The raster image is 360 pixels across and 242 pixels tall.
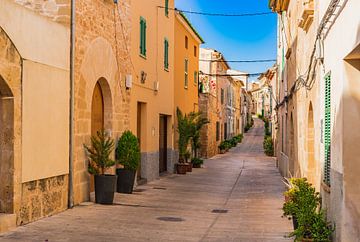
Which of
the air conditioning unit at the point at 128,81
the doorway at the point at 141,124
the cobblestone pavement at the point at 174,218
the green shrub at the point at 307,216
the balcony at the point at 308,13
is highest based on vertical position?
the balcony at the point at 308,13

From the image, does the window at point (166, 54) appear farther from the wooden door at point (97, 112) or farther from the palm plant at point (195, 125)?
the wooden door at point (97, 112)

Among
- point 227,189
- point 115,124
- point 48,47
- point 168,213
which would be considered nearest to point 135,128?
point 115,124

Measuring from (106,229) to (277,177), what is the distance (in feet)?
44.4

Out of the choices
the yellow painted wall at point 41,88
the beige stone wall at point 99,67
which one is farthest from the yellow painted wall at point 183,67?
the yellow painted wall at point 41,88

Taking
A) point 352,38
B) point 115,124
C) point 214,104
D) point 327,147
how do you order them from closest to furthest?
point 352,38 → point 327,147 → point 115,124 → point 214,104

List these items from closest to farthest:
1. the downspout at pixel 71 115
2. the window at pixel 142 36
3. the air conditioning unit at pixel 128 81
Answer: the downspout at pixel 71 115
the air conditioning unit at pixel 128 81
the window at pixel 142 36

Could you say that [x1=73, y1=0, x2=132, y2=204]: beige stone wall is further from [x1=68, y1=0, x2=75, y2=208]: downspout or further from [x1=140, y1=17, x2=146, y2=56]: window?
[x1=140, y1=17, x2=146, y2=56]: window

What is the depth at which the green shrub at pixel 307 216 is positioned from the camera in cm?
727

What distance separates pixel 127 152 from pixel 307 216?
7.55 m

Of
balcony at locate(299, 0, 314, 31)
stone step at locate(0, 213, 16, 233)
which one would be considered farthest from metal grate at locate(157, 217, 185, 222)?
balcony at locate(299, 0, 314, 31)

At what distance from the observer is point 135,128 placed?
1655cm

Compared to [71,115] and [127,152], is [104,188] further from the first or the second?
[127,152]

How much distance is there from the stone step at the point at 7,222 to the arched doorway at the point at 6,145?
0.56 feet

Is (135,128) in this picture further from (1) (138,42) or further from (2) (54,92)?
(2) (54,92)
